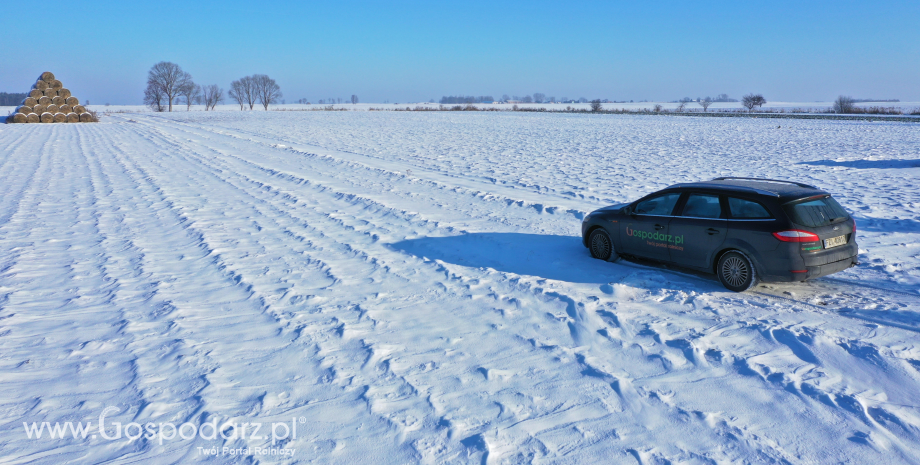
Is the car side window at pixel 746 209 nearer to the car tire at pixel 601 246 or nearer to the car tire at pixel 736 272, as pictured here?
the car tire at pixel 736 272

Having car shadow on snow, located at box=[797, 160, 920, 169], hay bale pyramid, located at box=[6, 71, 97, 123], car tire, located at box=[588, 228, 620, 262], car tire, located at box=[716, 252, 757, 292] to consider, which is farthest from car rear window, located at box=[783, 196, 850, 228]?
hay bale pyramid, located at box=[6, 71, 97, 123]

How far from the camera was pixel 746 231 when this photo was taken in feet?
22.9

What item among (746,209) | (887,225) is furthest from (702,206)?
(887,225)

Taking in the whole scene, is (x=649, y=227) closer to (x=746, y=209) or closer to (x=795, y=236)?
(x=746, y=209)

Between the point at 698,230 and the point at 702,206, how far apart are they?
0.35 metres

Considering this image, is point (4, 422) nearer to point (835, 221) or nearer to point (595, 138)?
point (835, 221)

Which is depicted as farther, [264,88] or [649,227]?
[264,88]

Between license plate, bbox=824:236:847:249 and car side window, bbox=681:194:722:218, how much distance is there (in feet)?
3.87

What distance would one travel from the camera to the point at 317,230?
35.4ft

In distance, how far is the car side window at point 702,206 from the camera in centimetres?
742

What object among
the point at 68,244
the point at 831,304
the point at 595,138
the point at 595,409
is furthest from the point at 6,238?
the point at 595,138

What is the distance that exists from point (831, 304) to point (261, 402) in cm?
613

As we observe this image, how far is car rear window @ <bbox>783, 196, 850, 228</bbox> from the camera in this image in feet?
22.1

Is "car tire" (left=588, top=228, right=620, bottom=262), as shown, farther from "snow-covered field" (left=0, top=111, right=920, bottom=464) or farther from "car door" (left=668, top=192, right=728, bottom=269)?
"car door" (left=668, top=192, right=728, bottom=269)
